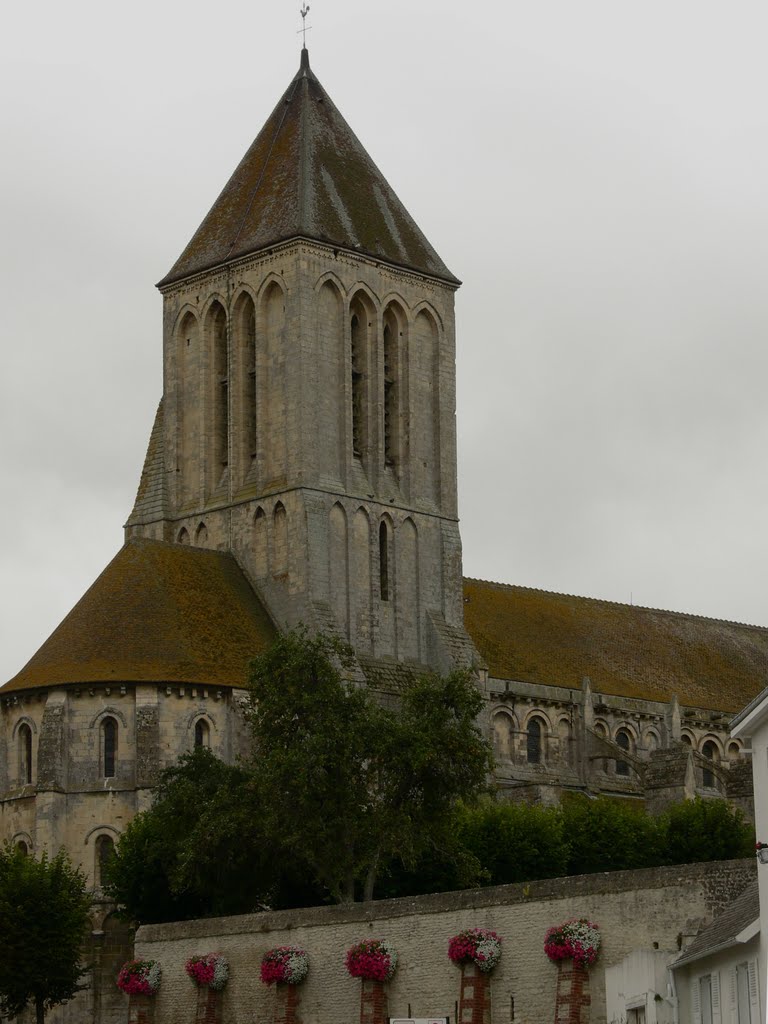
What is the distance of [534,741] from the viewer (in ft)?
306

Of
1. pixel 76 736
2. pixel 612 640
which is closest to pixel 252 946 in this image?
pixel 76 736

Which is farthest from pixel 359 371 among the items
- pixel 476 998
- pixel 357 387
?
pixel 476 998

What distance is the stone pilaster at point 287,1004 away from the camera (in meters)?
49.8

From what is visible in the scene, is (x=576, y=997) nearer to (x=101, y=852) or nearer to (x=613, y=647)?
(x=101, y=852)

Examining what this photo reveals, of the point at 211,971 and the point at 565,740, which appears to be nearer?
the point at 211,971

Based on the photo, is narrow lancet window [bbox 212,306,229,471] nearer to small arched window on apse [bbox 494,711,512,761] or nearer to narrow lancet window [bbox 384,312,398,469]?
narrow lancet window [bbox 384,312,398,469]

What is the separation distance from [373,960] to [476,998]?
9.38 ft

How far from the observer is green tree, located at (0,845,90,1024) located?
64.4 m

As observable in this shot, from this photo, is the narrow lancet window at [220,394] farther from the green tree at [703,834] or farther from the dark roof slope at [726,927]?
the dark roof slope at [726,927]

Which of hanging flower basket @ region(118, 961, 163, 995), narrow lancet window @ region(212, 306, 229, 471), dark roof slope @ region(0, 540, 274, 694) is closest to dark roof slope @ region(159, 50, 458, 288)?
narrow lancet window @ region(212, 306, 229, 471)

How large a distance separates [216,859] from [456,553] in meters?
28.7

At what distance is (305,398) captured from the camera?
8619 cm

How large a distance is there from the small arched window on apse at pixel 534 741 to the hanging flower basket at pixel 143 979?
39561 millimetres

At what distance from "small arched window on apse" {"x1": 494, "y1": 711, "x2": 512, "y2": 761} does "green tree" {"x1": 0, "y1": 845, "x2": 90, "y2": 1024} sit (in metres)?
26.2
